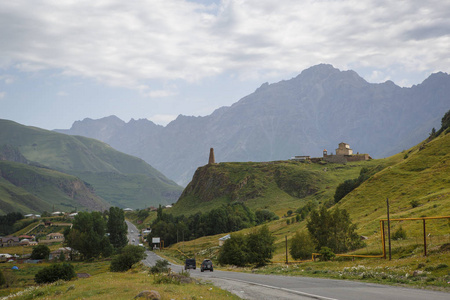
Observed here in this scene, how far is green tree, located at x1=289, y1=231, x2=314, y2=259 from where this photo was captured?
64.9 meters

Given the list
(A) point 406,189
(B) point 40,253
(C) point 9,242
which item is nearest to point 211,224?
(B) point 40,253

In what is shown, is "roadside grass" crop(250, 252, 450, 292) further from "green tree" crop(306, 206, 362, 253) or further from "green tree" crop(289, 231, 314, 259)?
"green tree" crop(289, 231, 314, 259)

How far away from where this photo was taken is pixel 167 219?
178 meters

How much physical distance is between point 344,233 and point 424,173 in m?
48.2

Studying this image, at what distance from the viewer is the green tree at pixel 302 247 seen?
2555 inches

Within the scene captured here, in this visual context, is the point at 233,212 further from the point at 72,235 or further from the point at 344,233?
the point at 344,233

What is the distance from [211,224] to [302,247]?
Result: 3920 inches

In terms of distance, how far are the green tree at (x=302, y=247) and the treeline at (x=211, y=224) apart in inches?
3437

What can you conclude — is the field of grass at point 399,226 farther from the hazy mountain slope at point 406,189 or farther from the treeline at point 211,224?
the treeline at point 211,224

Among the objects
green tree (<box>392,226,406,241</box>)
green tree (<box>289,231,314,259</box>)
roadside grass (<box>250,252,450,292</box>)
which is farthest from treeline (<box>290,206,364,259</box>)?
roadside grass (<box>250,252,450,292</box>)

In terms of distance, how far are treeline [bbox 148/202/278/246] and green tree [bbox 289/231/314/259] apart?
8729cm

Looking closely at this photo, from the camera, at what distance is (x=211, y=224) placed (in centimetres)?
16275

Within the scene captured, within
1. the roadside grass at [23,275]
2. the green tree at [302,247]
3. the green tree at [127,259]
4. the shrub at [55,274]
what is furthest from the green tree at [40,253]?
the green tree at [302,247]

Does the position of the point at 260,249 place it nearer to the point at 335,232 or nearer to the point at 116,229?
the point at 335,232
